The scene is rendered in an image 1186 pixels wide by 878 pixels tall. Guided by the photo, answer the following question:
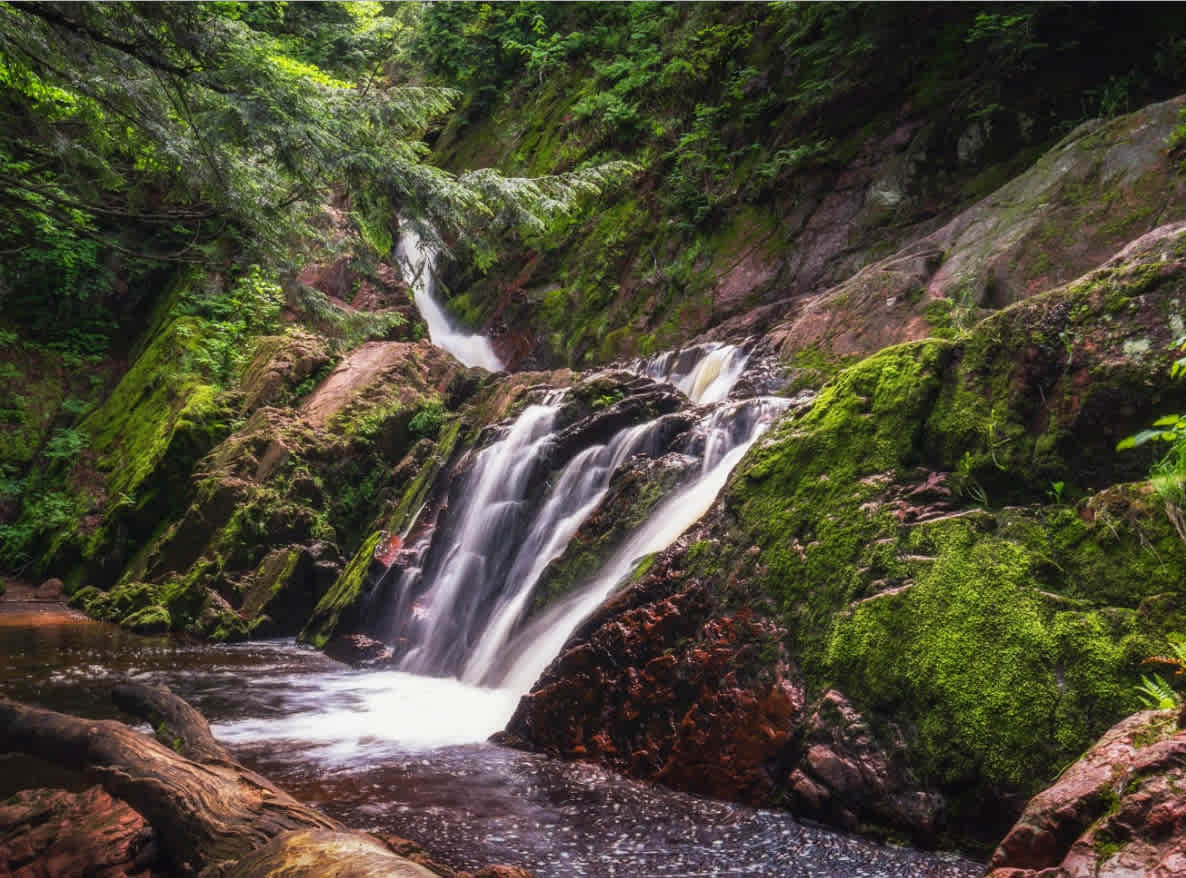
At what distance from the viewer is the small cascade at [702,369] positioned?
392 inches

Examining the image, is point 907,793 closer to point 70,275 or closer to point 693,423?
point 693,423

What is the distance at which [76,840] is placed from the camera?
2.89 metres

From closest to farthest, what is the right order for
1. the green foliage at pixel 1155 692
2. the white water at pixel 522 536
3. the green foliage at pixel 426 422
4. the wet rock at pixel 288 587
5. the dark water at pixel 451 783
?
the green foliage at pixel 1155 692, the dark water at pixel 451 783, the white water at pixel 522 536, the wet rock at pixel 288 587, the green foliage at pixel 426 422

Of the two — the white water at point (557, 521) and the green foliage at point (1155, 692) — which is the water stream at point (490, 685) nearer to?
the white water at point (557, 521)

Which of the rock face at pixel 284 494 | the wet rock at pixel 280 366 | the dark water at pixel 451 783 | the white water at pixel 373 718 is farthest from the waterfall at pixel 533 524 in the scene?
the wet rock at pixel 280 366

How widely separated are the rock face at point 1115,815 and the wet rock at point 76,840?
311cm

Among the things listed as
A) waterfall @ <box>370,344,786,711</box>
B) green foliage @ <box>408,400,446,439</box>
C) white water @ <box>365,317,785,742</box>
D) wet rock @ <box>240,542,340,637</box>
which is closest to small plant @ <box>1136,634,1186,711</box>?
white water @ <box>365,317,785,742</box>

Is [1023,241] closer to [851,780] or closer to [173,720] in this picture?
[851,780]

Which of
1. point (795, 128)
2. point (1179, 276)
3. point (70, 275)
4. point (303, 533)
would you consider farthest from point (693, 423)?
point (70, 275)

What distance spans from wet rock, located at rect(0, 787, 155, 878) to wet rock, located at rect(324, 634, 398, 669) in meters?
5.67

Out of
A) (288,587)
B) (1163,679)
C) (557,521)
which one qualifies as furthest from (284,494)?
(1163,679)

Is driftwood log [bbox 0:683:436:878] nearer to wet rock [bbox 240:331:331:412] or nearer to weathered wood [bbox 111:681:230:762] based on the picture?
weathered wood [bbox 111:681:230:762]

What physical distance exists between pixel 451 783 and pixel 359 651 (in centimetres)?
506

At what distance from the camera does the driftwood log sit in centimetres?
240
